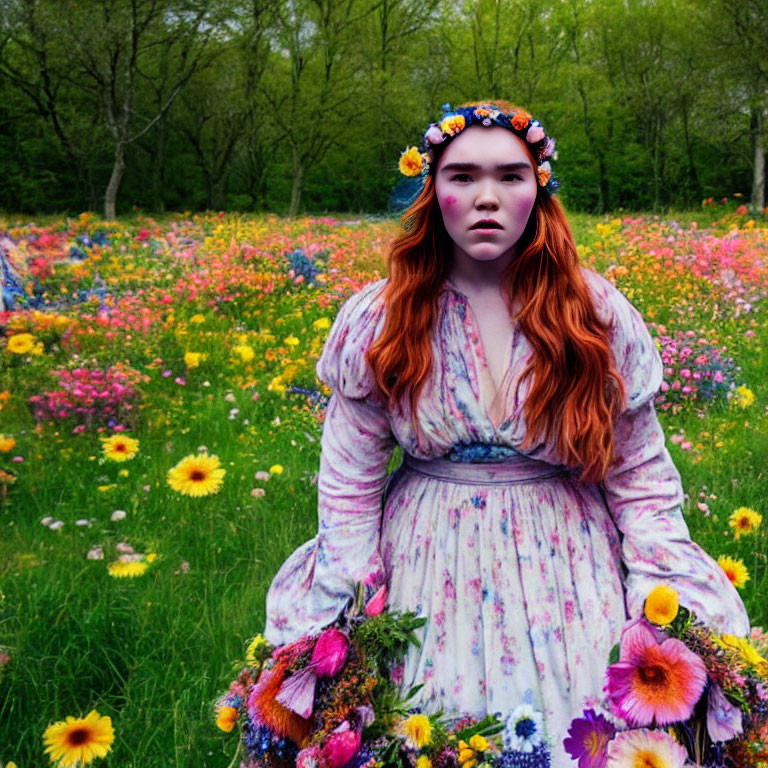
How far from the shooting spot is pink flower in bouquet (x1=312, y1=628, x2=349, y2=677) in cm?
150

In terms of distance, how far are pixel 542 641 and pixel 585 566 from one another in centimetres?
18

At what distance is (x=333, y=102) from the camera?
24375 mm

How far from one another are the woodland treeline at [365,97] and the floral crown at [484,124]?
1972 cm

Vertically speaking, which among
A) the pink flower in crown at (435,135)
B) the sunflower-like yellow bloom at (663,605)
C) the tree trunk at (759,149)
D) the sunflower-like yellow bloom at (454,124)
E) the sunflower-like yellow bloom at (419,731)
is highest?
the tree trunk at (759,149)

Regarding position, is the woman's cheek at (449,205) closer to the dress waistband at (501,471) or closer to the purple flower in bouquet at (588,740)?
the dress waistband at (501,471)

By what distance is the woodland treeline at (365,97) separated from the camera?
69.8 feet

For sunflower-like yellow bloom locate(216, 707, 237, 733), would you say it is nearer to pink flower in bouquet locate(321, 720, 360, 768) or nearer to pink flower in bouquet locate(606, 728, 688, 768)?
pink flower in bouquet locate(321, 720, 360, 768)

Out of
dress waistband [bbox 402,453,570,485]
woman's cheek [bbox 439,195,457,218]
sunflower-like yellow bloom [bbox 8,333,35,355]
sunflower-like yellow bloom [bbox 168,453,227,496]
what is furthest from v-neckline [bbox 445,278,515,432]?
sunflower-like yellow bloom [bbox 8,333,35,355]

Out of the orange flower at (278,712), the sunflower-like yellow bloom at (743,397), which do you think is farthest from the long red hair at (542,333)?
the sunflower-like yellow bloom at (743,397)

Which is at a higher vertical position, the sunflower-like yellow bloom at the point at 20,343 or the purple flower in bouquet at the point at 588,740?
the sunflower-like yellow bloom at the point at 20,343

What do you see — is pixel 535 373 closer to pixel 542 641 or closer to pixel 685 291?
pixel 542 641

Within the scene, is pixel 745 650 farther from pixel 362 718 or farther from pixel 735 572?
pixel 362 718

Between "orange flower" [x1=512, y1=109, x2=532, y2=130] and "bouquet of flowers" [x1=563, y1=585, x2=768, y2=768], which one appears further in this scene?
"orange flower" [x1=512, y1=109, x2=532, y2=130]

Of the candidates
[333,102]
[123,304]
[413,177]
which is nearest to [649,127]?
[333,102]
